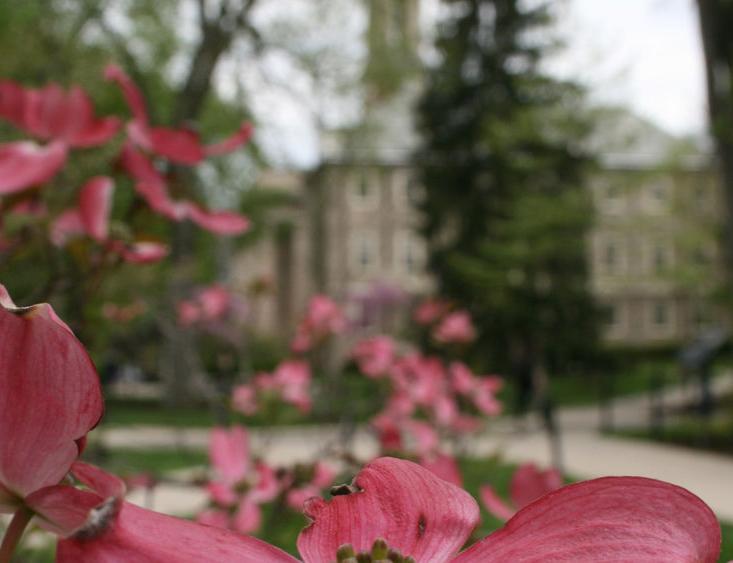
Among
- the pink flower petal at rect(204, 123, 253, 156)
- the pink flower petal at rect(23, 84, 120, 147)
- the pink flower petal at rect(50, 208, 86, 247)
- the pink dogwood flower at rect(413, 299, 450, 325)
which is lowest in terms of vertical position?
the pink dogwood flower at rect(413, 299, 450, 325)

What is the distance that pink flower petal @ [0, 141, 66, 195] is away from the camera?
55 cm

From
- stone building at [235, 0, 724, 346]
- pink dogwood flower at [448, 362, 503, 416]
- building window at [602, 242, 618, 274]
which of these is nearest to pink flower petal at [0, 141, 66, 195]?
pink dogwood flower at [448, 362, 503, 416]

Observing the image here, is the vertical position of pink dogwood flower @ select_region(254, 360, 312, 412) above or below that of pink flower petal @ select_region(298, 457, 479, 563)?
below

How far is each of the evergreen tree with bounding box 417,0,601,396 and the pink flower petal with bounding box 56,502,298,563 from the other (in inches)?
622

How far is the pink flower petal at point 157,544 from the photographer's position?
0.19 m

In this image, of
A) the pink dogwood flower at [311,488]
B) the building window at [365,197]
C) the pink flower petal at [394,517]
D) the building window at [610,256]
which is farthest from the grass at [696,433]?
the building window at [610,256]

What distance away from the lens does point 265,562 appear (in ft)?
0.76

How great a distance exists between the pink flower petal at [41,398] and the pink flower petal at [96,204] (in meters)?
0.44

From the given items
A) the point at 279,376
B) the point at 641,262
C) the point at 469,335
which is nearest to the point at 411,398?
the point at 279,376

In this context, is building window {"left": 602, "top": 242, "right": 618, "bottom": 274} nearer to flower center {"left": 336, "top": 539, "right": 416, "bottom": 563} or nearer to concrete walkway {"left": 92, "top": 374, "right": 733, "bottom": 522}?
concrete walkway {"left": 92, "top": 374, "right": 733, "bottom": 522}

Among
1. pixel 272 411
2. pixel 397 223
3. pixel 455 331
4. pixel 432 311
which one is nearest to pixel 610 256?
pixel 397 223

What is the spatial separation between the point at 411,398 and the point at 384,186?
29.7 meters

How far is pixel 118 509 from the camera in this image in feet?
0.64

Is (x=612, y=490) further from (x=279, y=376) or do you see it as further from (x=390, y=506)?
(x=279, y=376)
